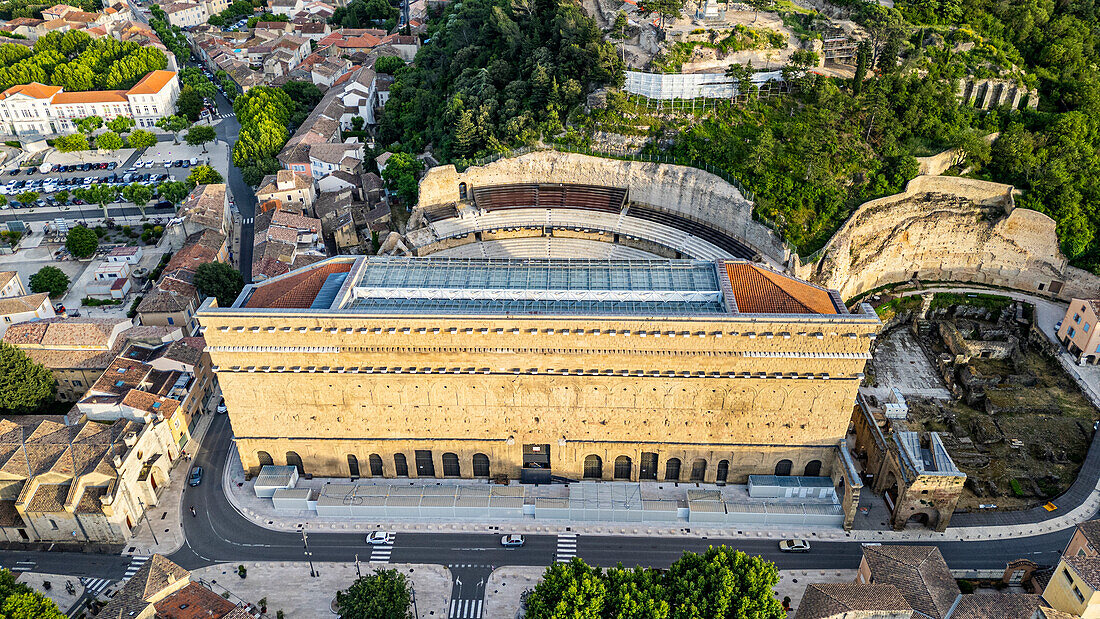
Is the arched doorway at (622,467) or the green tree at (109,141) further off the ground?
the arched doorway at (622,467)

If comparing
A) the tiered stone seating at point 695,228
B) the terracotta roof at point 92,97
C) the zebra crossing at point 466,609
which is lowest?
the zebra crossing at point 466,609

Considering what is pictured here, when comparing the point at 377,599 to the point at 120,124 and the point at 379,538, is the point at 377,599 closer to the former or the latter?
the point at 379,538

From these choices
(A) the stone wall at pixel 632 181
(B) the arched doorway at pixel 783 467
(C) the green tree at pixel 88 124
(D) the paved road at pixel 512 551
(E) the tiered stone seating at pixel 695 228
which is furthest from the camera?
(C) the green tree at pixel 88 124

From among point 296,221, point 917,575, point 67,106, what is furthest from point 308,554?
point 67,106

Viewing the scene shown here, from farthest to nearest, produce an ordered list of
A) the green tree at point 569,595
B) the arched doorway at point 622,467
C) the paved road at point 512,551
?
the arched doorway at point 622,467, the paved road at point 512,551, the green tree at point 569,595

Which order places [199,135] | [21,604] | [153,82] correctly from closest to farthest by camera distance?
[21,604] < [199,135] < [153,82]

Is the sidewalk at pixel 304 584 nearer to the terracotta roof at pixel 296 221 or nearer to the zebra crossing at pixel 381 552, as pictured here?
Result: the zebra crossing at pixel 381 552

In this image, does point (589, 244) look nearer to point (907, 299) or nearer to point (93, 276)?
point (907, 299)

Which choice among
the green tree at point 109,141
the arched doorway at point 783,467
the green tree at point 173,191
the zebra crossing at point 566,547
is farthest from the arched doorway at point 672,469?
the green tree at point 109,141
